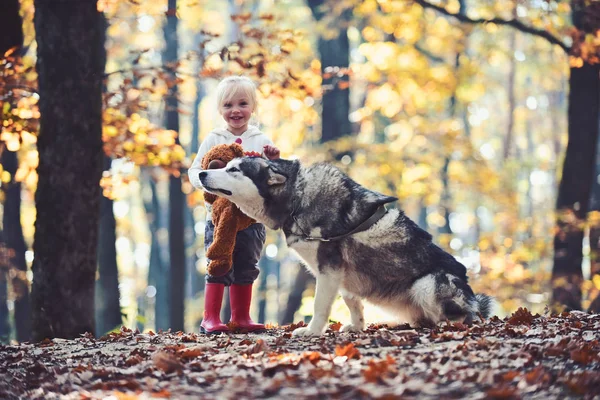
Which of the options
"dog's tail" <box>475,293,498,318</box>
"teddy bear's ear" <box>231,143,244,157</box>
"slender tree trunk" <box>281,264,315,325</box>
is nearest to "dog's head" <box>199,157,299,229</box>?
"teddy bear's ear" <box>231,143,244,157</box>

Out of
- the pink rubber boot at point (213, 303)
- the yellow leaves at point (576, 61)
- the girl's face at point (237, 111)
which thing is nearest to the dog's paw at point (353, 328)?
the pink rubber boot at point (213, 303)

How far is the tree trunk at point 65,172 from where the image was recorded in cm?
769

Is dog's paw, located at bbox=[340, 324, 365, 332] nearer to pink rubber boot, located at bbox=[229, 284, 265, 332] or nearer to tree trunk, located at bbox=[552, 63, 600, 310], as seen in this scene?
pink rubber boot, located at bbox=[229, 284, 265, 332]

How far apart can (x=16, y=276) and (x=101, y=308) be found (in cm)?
238

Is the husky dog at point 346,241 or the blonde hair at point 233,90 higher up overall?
the blonde hair at point 233,90

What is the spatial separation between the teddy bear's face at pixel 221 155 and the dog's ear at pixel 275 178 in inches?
17.8

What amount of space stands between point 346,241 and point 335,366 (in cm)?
184

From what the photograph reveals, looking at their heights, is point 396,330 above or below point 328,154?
below

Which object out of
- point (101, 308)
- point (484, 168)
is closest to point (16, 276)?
point (101, 308)

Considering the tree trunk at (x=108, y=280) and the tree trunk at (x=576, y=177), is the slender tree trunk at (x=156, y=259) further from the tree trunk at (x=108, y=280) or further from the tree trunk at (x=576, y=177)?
the tree trunk at (x=576, y=177)

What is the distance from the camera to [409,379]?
3.98m

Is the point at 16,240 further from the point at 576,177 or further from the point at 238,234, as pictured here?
the point at 576,177

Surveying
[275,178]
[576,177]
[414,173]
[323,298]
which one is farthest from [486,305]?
[414,173]

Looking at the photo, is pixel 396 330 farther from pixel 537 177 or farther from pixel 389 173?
pixel 537 177
